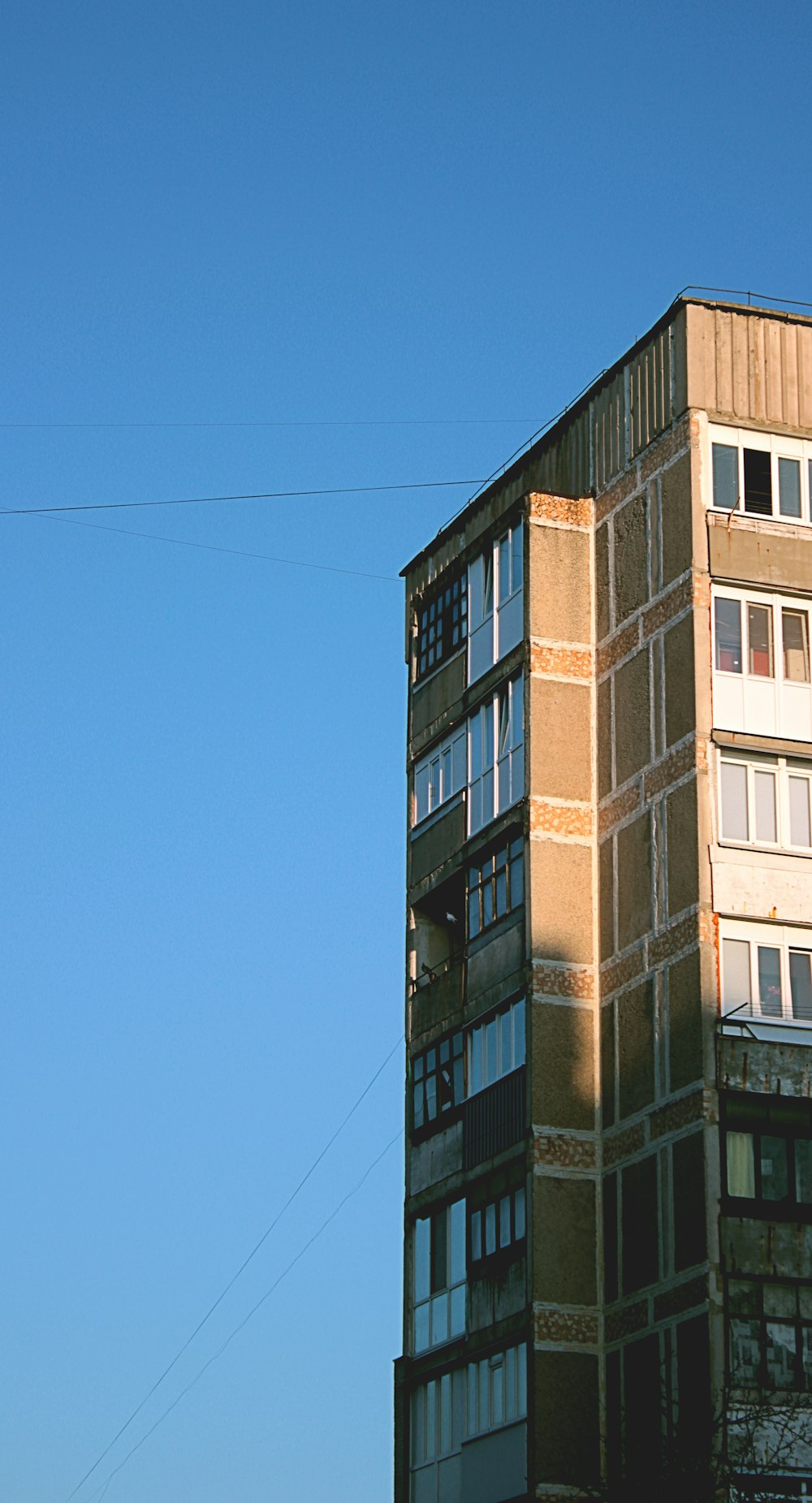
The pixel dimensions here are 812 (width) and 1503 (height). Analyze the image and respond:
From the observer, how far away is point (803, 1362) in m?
41.6

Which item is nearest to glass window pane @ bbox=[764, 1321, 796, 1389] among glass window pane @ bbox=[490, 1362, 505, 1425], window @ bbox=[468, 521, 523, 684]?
glass window pane @ bbox=[490, 1362, 505, 1425]

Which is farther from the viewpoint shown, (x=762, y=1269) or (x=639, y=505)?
(x=639, y=505)

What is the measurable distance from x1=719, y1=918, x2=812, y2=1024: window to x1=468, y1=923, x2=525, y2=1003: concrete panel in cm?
495

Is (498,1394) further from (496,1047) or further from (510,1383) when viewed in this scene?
(496,1047)

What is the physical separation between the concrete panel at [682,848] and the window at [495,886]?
3.76 meters

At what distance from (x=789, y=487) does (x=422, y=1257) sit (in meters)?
17.4

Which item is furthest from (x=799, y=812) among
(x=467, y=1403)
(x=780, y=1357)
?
(x=467, y=1403)

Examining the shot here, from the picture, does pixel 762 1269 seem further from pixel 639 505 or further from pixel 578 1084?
pixel 639 505

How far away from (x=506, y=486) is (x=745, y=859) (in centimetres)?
1322

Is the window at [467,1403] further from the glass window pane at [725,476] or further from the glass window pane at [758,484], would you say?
the glass window pane at [758,484]

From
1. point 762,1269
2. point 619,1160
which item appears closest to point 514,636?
point 619,1160

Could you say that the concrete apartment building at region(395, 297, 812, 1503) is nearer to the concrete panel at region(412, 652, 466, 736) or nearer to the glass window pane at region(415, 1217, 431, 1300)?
the glass window pane at region(415, 1217, 431, 1300)

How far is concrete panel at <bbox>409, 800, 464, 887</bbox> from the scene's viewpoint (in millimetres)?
51594

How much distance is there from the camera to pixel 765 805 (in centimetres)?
4569
